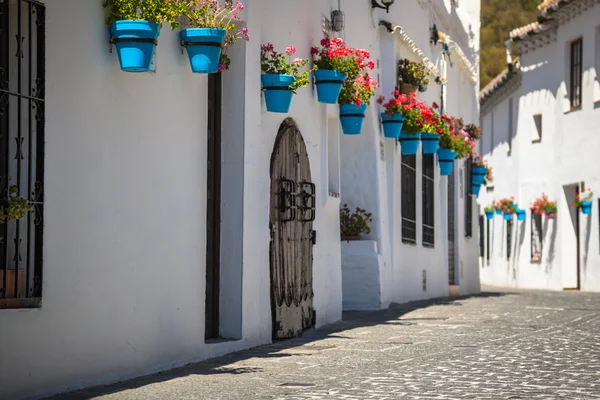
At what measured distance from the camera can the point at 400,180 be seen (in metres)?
18.7

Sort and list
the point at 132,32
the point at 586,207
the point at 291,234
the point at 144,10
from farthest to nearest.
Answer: the point at 586,207
the point at 291,234
the point at 144,10
the point at 132,32

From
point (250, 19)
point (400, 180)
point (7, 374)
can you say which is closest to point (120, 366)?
point (7, 374)

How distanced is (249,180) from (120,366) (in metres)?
3.04

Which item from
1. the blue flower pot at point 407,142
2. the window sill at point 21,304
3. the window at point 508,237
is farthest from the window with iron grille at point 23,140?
the window at point 508,237

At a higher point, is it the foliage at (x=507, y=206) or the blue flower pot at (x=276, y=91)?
the foliage at (x=507, y=206)

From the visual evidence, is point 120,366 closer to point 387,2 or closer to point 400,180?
point 387,2

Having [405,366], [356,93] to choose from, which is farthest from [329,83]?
[405,366]

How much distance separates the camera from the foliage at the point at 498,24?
55.7 m

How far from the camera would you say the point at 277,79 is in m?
11.1

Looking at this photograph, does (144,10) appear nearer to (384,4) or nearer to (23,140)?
(23,140)

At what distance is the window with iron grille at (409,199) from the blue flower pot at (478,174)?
6.57 metres

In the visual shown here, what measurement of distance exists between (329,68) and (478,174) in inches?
556

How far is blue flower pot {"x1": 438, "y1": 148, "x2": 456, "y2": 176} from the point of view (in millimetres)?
21156

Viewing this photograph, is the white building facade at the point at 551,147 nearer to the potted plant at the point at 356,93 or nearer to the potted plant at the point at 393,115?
the potted plant at the point at 393,115
